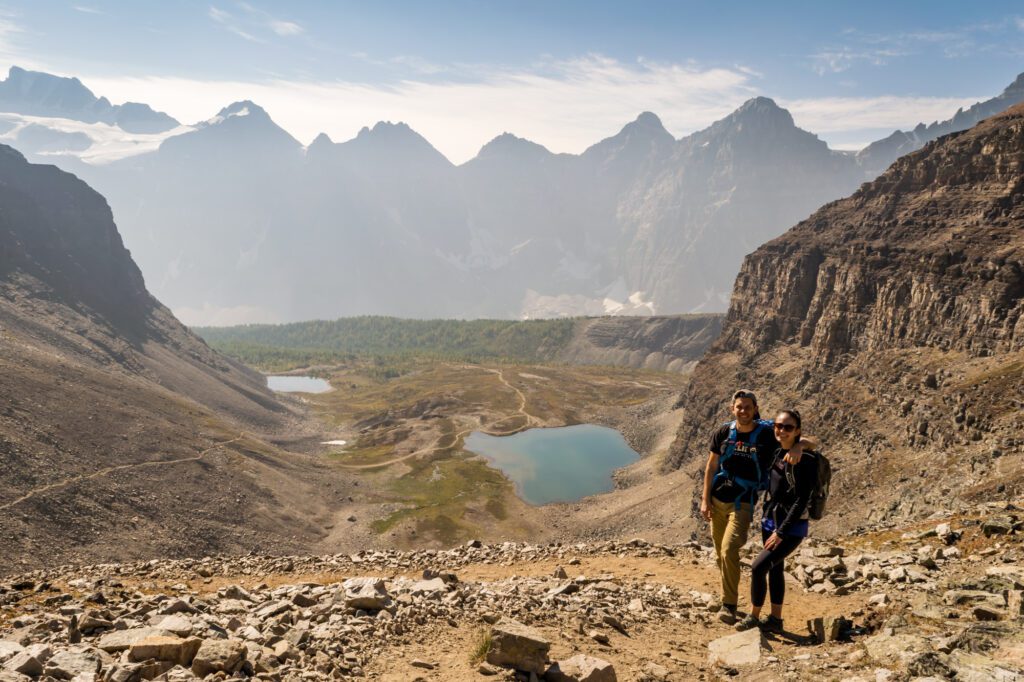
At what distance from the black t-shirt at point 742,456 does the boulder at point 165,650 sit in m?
12.8

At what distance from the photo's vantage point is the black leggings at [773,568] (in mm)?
14422

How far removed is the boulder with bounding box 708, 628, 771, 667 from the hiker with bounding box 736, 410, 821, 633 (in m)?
0.80

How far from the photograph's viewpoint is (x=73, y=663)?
38.5 ft

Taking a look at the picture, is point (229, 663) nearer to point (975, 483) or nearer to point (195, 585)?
point (195, 585)

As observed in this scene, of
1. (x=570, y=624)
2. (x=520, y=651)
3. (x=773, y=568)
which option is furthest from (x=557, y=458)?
(x=520, y=651)

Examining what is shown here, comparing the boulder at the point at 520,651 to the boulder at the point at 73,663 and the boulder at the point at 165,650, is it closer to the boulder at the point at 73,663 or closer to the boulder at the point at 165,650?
the boulder at the point at 165,650

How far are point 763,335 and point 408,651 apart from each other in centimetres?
8575

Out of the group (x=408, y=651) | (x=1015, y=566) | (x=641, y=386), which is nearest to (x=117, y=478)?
(x=408, y=651)

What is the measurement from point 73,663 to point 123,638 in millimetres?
1736

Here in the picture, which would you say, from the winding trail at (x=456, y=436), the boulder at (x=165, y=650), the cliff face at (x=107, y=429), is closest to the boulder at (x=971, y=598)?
the boulder at (x=165, y=650)

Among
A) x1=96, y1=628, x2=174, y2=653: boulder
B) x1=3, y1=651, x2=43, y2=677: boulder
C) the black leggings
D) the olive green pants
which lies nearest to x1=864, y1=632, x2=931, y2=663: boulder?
the black leggings

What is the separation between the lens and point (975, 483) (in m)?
38.8

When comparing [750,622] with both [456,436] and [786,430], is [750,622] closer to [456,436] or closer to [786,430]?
[786,430]

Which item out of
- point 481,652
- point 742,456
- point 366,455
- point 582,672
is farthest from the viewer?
point 366,455
